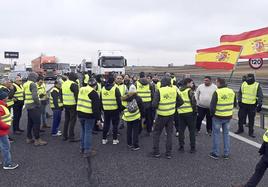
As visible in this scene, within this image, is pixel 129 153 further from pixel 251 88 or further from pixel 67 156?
pixel 251 88

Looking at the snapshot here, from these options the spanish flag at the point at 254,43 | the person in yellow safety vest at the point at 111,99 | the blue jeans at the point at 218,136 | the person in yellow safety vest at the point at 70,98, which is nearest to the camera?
→ the blue jeans at the point at 218,136

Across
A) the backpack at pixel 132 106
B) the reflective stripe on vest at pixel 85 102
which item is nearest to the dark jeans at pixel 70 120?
the reflective stripe on vest at pixel 85 102

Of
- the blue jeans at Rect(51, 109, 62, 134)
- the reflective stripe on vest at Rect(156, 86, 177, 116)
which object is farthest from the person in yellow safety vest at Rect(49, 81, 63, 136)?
the reflective stripe on vest at Rect(156, 86, 177, 116)

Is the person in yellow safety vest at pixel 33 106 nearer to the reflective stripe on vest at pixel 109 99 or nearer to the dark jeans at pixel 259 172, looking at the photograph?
the reflective stripe on vest at pixel 109 99

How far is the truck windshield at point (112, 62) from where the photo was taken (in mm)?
24031

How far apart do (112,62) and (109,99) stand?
17.2m

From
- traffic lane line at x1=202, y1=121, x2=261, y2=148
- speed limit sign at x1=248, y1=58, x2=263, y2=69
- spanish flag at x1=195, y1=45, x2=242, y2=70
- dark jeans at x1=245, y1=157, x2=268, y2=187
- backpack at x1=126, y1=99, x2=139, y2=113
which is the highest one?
spanish flag at x1=195, y1=45, x2=242, y2=70

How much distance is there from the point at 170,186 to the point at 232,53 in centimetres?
984

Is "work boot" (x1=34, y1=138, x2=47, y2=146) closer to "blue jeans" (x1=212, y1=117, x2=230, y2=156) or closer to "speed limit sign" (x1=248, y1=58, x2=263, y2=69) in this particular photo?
"blue jeans" (x1=212, y1=117, x2=230, y2=156)

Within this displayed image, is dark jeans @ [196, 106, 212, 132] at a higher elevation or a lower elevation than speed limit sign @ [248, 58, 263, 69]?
lower

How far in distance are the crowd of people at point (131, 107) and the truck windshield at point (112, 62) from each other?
14.7 metres

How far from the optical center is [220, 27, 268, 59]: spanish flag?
11.4m

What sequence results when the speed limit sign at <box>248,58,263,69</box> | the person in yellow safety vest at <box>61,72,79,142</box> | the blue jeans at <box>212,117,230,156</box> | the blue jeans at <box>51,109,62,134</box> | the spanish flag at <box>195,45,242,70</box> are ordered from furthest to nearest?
the spanish flag at <box>195,45,242,70</box> < the speed limit sign at <box>248,58,263,69</box> < the blue jeans at <box>51,109,62,134</box> < the person in yellow safety vest at <box>61,72,79,142</box> < the blue jeans at <box>212,117,230,156</box>

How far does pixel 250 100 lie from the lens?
27.6 feet
